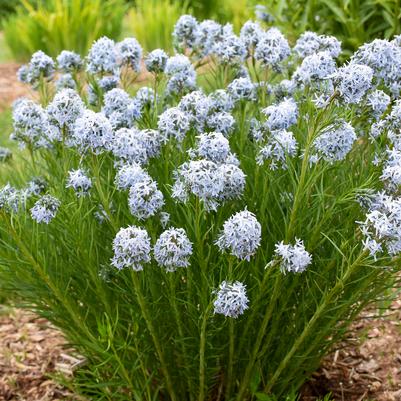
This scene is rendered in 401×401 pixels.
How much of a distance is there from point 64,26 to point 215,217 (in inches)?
315

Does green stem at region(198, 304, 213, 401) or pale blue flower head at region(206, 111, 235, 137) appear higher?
pale blue flower head at region(206, 111, 235, 137)

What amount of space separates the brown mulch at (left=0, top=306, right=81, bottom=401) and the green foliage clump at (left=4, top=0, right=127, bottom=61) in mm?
6435

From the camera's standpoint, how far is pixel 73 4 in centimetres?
1016

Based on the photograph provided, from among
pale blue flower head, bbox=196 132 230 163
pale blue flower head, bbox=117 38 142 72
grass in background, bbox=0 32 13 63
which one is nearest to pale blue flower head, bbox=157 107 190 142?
pale blue flower head, bbox=196 132 230 163

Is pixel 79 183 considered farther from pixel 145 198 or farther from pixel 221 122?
pixel 221 122

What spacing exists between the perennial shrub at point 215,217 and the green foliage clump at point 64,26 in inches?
276

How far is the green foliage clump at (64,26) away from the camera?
33.0 ft

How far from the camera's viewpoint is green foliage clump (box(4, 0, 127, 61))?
10.1 metres

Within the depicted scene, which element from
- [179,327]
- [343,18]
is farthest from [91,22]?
[179,327]

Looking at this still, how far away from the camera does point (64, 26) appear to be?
10.0 m

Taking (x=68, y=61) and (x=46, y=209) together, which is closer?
(x=46, y=209)

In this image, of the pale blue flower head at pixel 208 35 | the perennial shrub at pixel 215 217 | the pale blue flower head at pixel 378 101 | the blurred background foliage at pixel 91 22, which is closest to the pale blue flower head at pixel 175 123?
the perennial shrub at pixel 215 217

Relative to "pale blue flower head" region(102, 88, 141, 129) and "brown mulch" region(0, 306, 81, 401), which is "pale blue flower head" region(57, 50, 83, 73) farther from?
"brown mulch" region(0, 306, 81, 401)

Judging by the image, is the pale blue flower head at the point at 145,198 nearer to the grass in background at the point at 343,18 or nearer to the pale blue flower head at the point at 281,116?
the pale blue flower head at the point at 281,116
